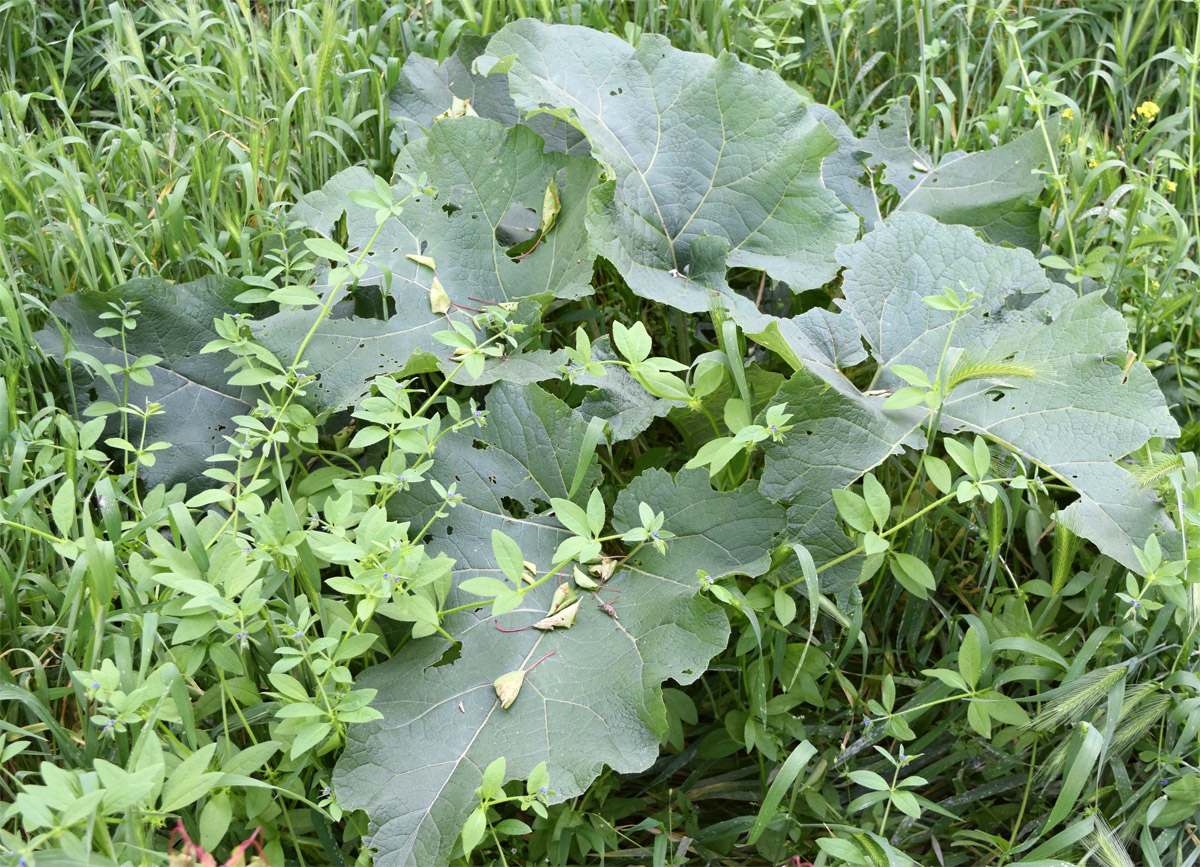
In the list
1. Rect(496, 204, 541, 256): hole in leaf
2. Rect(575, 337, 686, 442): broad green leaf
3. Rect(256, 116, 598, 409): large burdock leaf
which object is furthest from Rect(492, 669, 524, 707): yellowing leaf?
Rect(496, 204, 541, 256): hole in leaf

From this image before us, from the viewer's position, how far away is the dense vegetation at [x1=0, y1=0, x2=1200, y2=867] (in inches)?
68.1

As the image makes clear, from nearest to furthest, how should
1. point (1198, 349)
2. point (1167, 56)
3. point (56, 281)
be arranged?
1. point (56, 281)
2. point (1198, 349)
3. point (1167, 56)

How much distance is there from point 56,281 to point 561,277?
4.11 ft

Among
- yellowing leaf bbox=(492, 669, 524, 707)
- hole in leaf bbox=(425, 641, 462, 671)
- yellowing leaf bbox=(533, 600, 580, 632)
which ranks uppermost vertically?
yellowing leaf bbox=(533, 600, 580, 632)

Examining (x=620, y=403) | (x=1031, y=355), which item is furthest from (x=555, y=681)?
(x=1031, y=355)

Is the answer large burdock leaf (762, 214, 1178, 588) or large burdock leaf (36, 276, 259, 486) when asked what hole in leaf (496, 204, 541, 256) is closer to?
large burdock leaf (36, 276, 259, 486)

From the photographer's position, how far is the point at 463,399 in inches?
92.9

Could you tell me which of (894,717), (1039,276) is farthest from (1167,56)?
Result: (894,717)

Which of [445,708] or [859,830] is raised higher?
[445,708]

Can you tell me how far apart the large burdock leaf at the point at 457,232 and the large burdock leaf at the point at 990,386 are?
71 cm

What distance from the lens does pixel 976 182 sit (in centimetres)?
270

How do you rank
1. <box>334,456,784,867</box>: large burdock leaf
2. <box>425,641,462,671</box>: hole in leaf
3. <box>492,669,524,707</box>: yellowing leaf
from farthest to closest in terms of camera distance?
<box>425,641,462,671</box>: hole in leaf < <box>492,669,524,707</box>: yellowing leaf < <box>334,456,784,867</box>: large burdock leaf

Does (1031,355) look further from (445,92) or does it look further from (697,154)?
(445,92)

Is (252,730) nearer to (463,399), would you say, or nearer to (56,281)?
(463,399)
